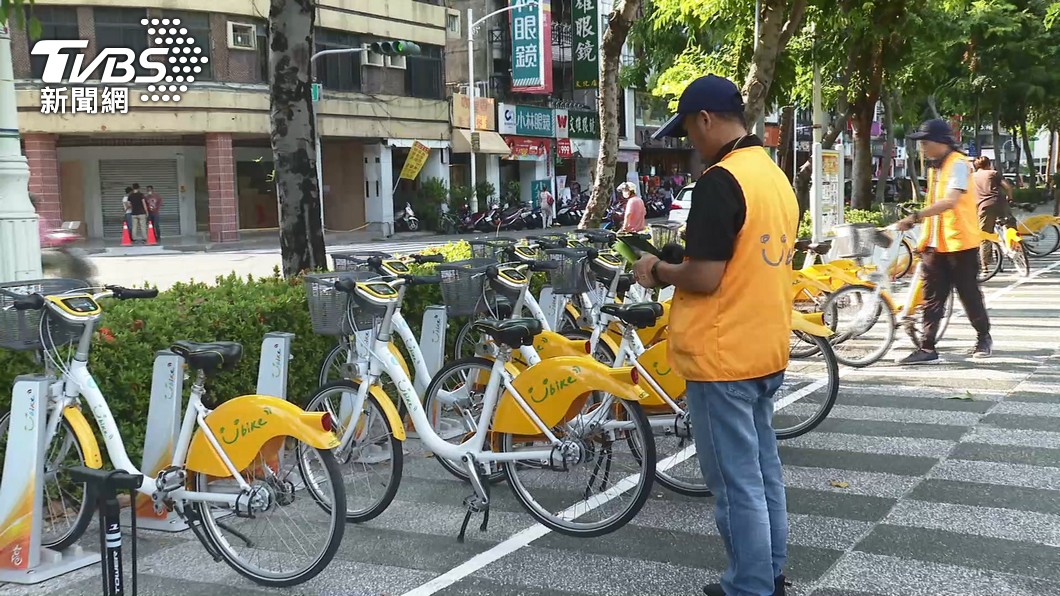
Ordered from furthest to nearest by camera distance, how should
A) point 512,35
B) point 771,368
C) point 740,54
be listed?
point 512,35 < point 740,54 < point 771,368

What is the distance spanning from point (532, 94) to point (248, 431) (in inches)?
1660

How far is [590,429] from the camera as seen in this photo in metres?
4.73

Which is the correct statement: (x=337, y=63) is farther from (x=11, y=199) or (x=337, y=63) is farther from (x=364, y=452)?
(x=364, y=452)

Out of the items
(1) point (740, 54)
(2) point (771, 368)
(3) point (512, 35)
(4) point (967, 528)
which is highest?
(3) point (512, 35)

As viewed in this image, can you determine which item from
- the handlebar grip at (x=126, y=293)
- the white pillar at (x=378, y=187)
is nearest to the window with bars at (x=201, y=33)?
the white pillar at (x=378, y=187)

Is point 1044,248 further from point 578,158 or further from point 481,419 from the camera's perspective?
point 578,158

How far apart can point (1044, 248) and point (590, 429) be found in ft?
57.5

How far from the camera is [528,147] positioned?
44.6 metres

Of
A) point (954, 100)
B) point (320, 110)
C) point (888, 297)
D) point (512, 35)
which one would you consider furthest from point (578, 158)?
point (888, 297)

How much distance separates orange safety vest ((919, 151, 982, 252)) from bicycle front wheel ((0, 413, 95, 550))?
21.5ft

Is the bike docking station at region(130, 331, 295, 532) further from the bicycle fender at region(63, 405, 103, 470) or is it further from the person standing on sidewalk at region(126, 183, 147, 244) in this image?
the person standing on sidewalk at region(126, 183, 147, 244)

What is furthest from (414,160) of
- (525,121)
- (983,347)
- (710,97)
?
(710,97)

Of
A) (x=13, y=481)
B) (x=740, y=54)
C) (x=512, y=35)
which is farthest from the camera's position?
(x=512, y=35)

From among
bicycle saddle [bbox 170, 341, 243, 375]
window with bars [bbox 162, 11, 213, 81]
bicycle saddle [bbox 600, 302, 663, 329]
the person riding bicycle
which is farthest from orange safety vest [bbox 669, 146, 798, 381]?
window with bars [bbox 162, 11, 213, 81]
